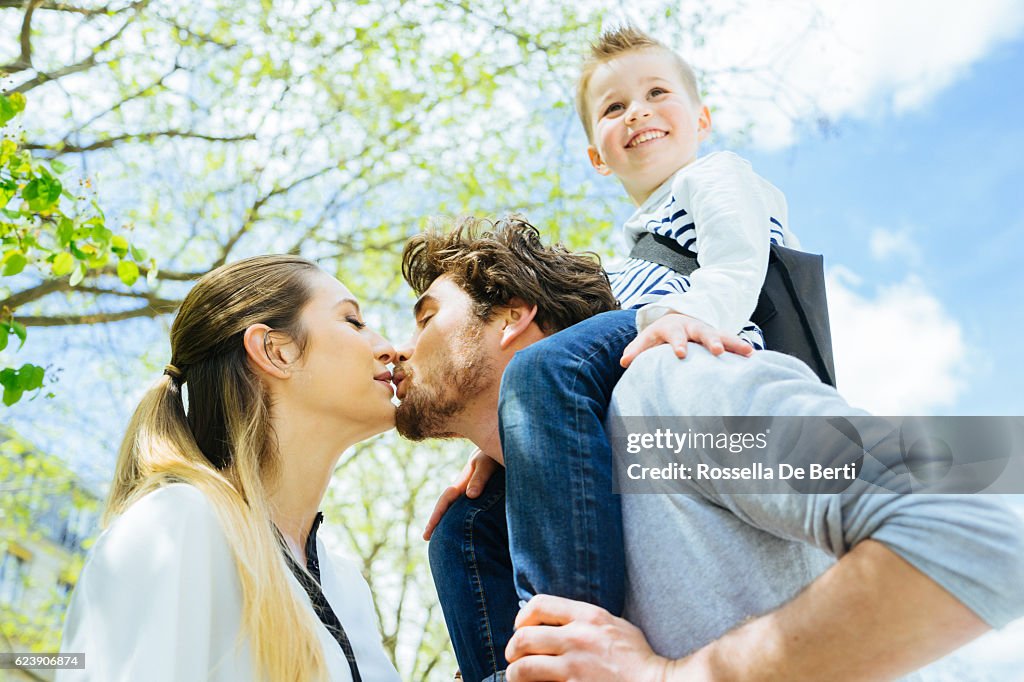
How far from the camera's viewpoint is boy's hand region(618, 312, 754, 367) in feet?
5.59

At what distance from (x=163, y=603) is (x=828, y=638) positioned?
4.62 feet

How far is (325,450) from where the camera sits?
2707 millimetres

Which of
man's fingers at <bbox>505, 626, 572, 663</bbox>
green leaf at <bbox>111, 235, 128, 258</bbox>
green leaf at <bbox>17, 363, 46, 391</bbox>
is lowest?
man's fingers at <bbox>505, 626, 572, 663</bbox>

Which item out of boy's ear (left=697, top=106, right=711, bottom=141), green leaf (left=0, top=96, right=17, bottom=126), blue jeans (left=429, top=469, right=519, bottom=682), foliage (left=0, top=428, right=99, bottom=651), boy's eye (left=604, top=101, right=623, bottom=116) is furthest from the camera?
foliage (left=0, top=428, right=99, bottom=651)

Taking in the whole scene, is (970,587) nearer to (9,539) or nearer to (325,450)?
(325,450)

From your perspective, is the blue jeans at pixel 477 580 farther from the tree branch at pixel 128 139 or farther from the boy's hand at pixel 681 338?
the tree branch at pixel 128 139

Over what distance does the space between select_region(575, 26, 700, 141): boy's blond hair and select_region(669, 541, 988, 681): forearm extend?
2.06 metres

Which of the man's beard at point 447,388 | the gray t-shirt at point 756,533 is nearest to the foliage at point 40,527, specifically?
the man's beard at point 447,388

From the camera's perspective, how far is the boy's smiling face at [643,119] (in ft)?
9.62

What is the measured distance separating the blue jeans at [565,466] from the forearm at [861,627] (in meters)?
0.32

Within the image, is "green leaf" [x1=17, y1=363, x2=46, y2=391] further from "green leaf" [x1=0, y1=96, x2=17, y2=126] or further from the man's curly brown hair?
the man's curly brown hair

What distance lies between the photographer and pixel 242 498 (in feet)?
7.94

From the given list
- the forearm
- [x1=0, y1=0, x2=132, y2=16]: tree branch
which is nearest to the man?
the forearm

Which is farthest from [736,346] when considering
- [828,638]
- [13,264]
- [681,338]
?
[13,264]
